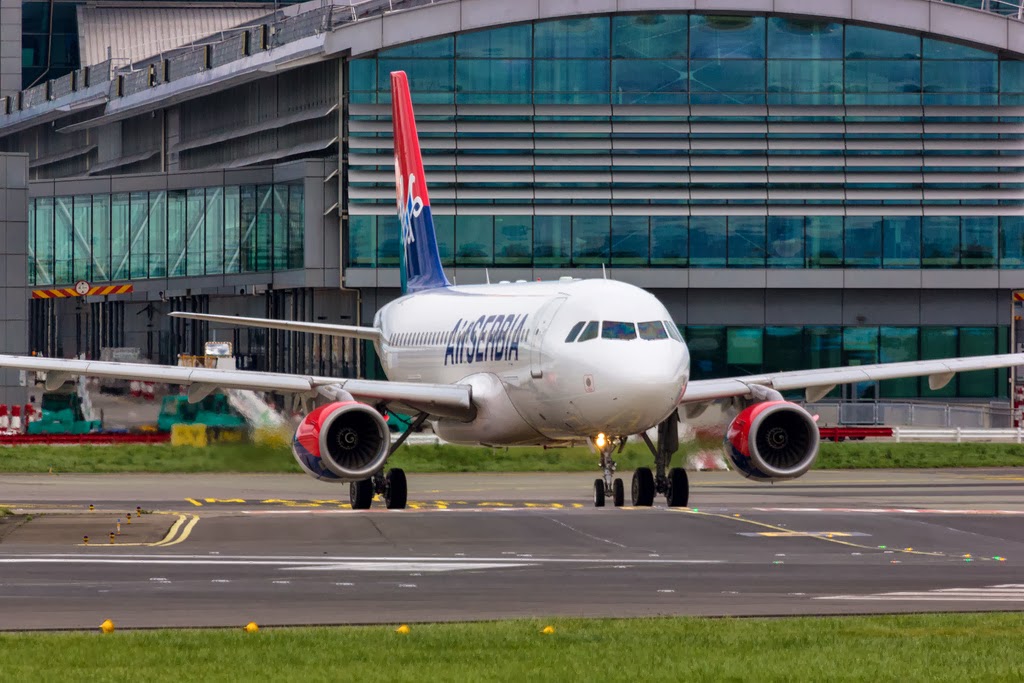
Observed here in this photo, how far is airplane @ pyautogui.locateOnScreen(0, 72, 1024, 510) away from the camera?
31641 mm

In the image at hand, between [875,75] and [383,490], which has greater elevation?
[875,75]

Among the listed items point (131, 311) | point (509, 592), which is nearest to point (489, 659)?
point (509, 592)

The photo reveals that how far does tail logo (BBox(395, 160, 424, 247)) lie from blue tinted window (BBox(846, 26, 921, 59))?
2753 centimetres

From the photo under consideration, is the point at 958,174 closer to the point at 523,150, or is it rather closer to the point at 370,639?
the point at 523,150

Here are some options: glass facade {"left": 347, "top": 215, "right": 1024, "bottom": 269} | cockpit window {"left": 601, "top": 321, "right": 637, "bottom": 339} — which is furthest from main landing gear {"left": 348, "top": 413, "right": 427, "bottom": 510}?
glass facade {"left": 347, "top": 215, "right": 1024, "bottom": 269}

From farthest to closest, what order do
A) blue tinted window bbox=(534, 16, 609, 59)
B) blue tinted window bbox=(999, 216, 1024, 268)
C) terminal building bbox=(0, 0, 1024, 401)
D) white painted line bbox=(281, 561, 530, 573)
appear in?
blue tinted window bbox=(999, 216, 1024, 268) < blue tinted window bbox=(534, 16, 609, 59) < terminal building bbox=(0, 0, 1024, 401) < white painted line bbox=(281, 561, 530, 573)

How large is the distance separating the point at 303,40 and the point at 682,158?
48.1 feet

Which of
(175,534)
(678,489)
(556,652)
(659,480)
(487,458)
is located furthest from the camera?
(487,458)

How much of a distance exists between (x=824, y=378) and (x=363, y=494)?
9.08 metres

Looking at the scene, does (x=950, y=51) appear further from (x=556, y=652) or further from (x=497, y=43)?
(x=556, y=652)

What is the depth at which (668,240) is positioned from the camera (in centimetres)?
7075

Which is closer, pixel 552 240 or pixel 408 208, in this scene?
pixel 408 208

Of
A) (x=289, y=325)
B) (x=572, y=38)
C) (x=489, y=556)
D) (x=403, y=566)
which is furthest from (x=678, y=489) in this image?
(x=572, y=38)

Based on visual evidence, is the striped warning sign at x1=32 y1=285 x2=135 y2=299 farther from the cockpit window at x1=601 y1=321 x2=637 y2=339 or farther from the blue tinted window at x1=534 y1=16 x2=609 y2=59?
the cockpit window at x1=601 y1=321 x2=637 y2=339
